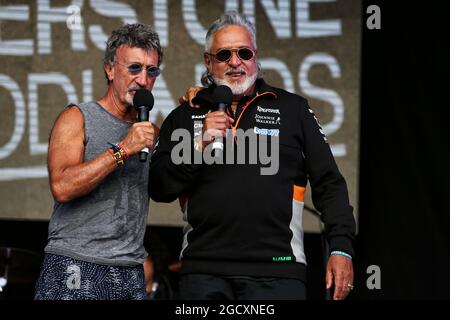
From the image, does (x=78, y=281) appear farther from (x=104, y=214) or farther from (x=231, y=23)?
(x=231, y=23)

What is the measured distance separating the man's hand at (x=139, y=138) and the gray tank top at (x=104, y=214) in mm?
215

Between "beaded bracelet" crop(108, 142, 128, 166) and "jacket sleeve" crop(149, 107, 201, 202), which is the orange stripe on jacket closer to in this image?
"jacket sleeve" crop(149, 107, 201, 202)

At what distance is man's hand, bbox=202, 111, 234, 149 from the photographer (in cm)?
339

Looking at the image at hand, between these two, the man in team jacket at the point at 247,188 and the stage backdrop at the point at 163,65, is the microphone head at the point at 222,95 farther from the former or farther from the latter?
the stage backdrop at the point at 163,65

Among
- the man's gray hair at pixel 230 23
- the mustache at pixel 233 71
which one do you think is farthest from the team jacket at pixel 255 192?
the man's gray hair at pixel 230 23

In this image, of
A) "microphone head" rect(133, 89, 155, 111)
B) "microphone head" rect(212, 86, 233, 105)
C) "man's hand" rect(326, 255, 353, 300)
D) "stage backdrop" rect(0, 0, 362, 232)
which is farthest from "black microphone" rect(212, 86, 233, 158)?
"stage backdrop" rect(0, 0, 362, 232)

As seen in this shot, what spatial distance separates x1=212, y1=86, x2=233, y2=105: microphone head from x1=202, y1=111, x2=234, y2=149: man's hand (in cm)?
14

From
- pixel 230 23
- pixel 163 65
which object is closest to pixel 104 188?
pixel 230 23

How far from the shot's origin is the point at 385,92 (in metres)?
6.39

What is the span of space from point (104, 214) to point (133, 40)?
713 millimetres

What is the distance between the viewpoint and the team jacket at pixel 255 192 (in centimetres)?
355

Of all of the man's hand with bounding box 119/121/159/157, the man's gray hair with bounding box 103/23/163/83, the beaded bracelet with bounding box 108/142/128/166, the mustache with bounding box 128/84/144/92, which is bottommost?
the beaded bracelet with bounding box 108/142/128/166

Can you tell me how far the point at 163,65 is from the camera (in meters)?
6.30

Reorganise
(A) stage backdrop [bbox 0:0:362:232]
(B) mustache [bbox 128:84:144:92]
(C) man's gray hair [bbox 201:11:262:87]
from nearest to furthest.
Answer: (B) mustache [bbox 128:84:144:92], (C) man's gray hair [bbox 201:11:262:87], (A) stage backdrop [bbox 0:0:362:232]
